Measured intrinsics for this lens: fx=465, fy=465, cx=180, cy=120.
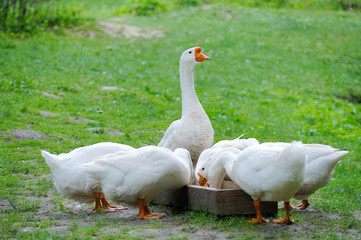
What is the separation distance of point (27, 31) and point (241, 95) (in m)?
10.4

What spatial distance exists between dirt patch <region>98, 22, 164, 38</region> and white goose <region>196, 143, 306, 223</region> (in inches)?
684

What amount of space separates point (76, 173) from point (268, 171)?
6.97 ft

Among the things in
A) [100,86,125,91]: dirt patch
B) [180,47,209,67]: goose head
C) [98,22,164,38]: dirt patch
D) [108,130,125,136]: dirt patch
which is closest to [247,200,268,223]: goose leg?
[180,47,209,67]: goose head

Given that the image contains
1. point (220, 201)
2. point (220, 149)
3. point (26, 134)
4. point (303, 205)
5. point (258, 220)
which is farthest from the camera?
point (26, 134)

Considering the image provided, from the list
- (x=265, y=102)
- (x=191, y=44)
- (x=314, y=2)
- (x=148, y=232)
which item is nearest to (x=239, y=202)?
(x=148, y=232)

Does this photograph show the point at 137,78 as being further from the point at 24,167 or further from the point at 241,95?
the point at 24,167

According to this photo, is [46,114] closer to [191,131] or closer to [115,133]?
[115,133]

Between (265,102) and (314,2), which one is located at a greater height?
(314,2)

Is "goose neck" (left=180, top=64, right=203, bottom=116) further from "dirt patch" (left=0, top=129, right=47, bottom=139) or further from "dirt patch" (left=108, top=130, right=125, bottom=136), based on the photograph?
"dirt patch" (left=0, top=129, right=47, bottom=139)

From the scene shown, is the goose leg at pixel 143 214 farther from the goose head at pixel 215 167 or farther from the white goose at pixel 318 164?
the white goose at pixel 318 164

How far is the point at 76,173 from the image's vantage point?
5.21 metres

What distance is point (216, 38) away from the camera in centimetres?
2108

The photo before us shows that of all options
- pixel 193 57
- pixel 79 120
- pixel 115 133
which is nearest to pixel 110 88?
pixel 79 120

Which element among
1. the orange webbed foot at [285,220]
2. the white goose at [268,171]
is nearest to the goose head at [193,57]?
the white goose at [268,171]
